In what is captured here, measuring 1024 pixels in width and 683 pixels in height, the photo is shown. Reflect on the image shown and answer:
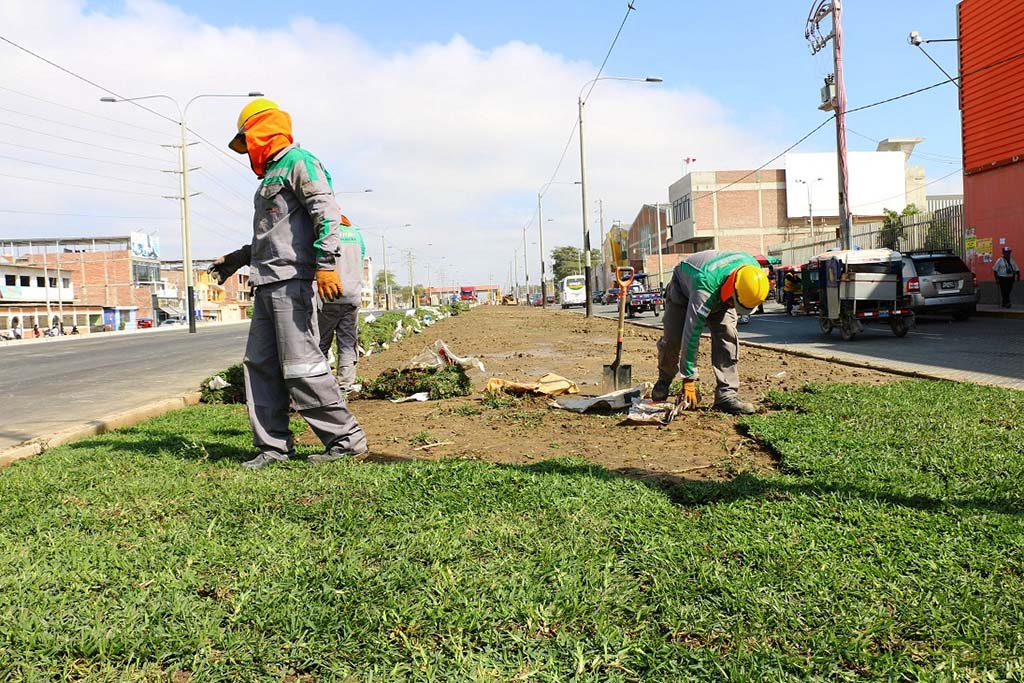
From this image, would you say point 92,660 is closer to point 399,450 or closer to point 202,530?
point 202,530

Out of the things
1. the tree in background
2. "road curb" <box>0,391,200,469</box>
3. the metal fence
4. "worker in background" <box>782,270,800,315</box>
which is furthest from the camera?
the tree in background

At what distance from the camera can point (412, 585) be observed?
259cm

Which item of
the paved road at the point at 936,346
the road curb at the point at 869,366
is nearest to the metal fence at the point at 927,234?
the paved road at the point at 936,346

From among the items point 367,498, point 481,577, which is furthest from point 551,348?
Answer: point 481,577

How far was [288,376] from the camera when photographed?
14.6ft

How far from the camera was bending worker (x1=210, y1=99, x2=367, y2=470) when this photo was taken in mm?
4465

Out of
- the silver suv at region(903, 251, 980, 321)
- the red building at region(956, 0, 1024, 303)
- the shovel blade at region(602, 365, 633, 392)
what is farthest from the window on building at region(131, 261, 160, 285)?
the shovel blade at region(602, 365, 633, 392)

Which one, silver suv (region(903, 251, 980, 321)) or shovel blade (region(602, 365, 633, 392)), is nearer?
shovel blade (region(602, 365, 633, 392))

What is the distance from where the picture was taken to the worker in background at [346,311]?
268 inches

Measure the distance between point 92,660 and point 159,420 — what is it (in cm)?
476

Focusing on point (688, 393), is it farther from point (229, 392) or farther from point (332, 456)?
point (229, 392)

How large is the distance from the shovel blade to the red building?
18.4 meters

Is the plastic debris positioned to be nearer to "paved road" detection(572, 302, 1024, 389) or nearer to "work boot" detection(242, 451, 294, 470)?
"work boot" detection(242, 451, 294, 470)

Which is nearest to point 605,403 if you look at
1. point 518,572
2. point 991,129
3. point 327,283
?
point 327,283
